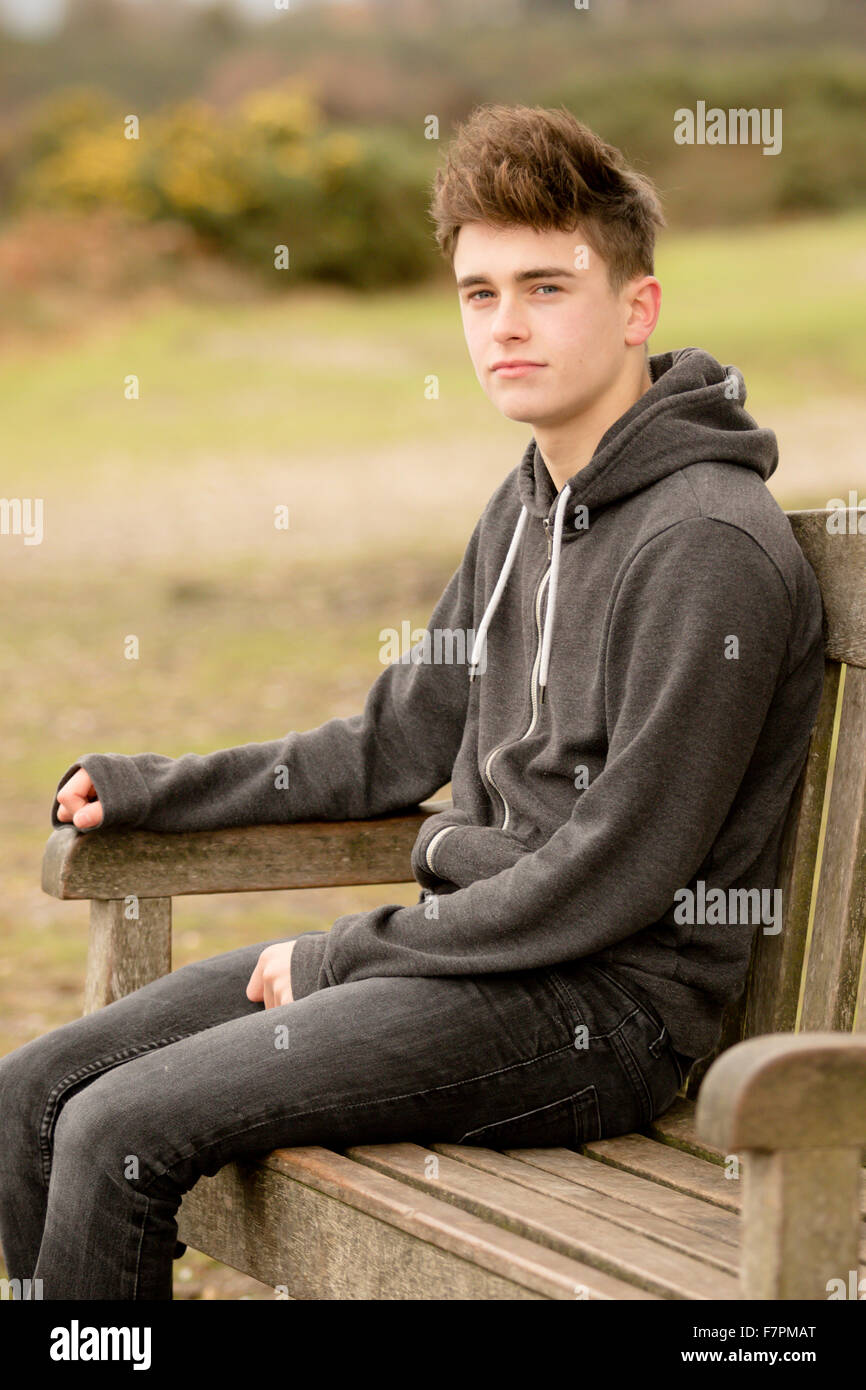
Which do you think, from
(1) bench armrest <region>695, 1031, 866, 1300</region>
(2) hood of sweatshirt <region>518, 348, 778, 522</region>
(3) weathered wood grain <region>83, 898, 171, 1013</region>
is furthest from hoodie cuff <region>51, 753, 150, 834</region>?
(1) bench armrest <region>695, 1031, 866, 1300</region>

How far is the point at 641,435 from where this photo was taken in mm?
2391

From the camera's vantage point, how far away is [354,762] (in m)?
2.81

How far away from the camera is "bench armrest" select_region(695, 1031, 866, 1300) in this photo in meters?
1.58

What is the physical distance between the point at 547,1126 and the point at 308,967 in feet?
1.27

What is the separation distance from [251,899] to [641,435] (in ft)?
14.2

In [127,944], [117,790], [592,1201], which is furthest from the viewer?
[127,944]

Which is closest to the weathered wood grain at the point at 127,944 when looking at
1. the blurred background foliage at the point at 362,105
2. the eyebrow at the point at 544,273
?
the eyebrow at the point at 544,273

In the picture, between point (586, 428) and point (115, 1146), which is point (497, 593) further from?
point (115, 1146)

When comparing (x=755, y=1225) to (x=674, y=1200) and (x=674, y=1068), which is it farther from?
(x=674, y=1068)

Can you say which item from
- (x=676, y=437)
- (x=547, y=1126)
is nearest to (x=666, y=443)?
(x=676, y=437)

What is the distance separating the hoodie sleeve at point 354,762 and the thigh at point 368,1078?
0.53 metres

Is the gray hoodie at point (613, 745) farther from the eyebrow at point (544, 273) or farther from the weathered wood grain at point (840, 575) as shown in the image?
the eyebrow at point (544, 273)

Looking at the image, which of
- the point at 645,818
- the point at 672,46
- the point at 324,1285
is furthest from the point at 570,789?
the point at 672,46

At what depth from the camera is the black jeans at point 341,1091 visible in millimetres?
2154
